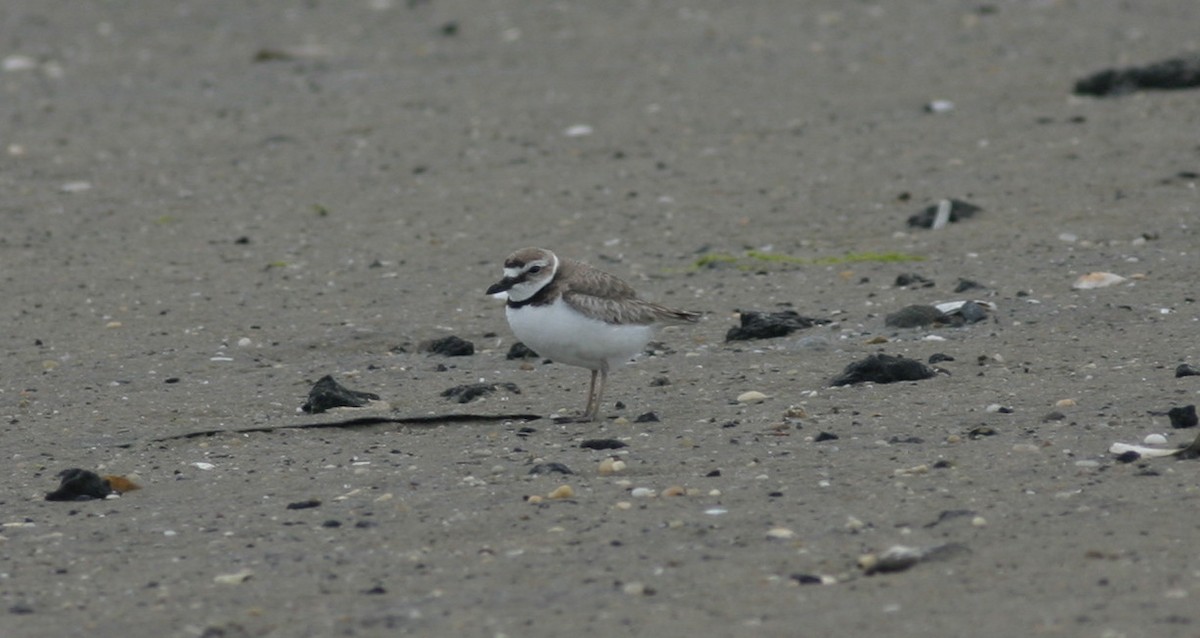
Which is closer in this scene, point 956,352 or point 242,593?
point 242,593

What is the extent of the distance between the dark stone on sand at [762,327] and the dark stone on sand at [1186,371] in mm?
1965

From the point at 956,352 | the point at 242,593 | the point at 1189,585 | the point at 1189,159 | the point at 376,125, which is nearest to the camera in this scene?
the point at 1189,585

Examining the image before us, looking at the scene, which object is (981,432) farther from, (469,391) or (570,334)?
(469,391)

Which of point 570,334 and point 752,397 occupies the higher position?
point 570,334

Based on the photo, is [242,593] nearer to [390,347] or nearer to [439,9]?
[390,347]

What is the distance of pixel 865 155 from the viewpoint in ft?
40.6

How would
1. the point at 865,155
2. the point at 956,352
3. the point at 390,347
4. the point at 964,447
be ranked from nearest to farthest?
the point at 964,447 < the point at 956,352 < the point at 390,347 < the point at 865,155

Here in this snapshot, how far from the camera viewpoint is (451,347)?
28.1ft

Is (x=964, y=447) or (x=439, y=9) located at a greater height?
(x=439, y=9)

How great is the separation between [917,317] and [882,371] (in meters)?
1.13

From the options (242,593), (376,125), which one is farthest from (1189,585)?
(376,125)

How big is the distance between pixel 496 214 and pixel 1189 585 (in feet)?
24.0

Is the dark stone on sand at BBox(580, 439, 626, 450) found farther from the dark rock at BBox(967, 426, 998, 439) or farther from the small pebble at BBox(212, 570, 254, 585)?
the small pebble at BBox(212, 570, 254, 585)

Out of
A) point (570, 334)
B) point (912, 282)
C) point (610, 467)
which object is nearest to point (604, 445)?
point (610, 467)
